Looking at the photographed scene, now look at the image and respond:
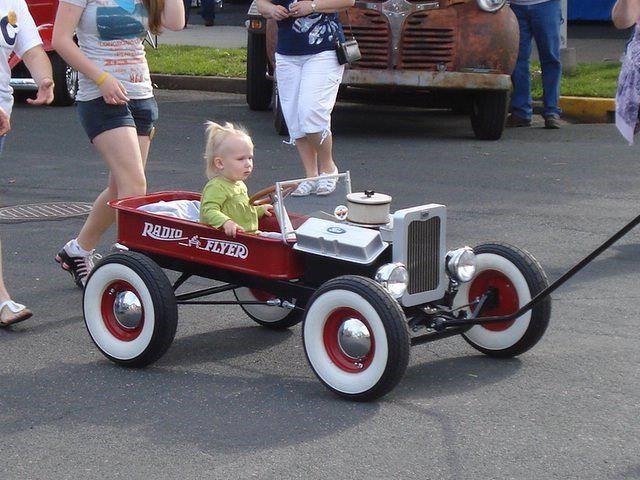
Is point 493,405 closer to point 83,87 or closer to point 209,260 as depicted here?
point 209,260

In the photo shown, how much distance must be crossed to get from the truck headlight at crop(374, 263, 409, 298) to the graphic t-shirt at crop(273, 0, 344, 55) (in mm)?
2944

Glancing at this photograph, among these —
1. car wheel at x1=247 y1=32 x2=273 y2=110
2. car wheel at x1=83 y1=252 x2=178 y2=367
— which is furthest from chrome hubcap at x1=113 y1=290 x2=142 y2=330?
car wheel at x1=247 y1=32 x2=273 y2=110

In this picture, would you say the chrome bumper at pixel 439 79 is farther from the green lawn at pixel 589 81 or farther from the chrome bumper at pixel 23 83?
the chrome bumper at pixel 23 83

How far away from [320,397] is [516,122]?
7546mm

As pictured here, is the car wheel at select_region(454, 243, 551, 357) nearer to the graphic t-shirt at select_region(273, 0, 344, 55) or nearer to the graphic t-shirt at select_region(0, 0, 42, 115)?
the graphic t-shirt at select_region(0, 0, 42, 115)

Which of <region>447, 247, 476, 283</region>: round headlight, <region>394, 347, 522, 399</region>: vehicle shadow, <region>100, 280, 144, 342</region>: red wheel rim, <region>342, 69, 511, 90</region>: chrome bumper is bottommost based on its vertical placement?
<region>394, 347, 522, 399</region>: vehicle shadow

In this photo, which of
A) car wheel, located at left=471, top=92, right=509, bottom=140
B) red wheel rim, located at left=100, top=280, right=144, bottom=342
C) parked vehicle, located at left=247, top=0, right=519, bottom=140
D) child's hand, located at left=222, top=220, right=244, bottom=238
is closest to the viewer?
child's hand, located at left=222, top=220, right=244, bottom=238

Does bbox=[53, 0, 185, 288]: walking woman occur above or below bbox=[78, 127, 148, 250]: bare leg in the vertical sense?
above

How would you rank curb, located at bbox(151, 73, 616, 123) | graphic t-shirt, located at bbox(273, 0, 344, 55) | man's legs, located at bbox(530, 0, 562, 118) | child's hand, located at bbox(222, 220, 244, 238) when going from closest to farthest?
child's hand, located at bbox(222, 220, 244, 238), graphic t-shirt, located at bbox(273, 0, 344, 55), man's legs, located at bbox(530, 0, 562, 118), curb, located at bbox(151, 73, 616, 123)

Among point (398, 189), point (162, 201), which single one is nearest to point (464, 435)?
point (162, 201)

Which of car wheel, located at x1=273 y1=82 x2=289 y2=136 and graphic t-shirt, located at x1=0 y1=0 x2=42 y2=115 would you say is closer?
graphic t-shirt, located at x1=0 y1=0 x2=42 y2=115

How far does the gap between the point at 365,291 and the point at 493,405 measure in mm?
645

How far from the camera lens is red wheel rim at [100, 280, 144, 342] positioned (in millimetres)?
5090

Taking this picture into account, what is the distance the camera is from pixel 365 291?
445 cm
